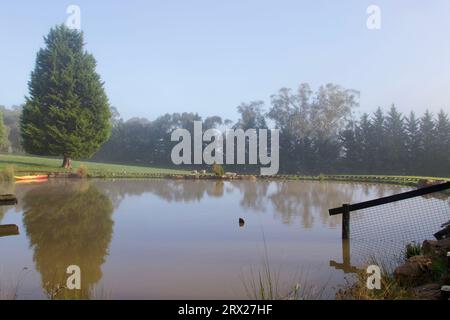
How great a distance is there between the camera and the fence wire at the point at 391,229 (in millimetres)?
7289

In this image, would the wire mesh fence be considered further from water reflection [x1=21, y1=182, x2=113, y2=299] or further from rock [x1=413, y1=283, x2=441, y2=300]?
water reflection [x1=21, y1=182, x2=113, y2=299]

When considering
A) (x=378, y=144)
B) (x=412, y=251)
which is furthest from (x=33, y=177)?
(x=378, y=144)

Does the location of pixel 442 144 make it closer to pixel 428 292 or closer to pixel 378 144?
pixel 378 144

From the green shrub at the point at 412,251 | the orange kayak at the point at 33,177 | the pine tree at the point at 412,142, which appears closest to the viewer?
the green shrub at the point at 412,251

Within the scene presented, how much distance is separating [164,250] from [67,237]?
97.2 inches

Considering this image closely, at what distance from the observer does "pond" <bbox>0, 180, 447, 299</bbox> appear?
5.45m

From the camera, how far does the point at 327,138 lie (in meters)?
46.3

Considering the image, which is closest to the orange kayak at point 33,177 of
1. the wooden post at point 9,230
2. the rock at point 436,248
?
the wooden post at point 9,230

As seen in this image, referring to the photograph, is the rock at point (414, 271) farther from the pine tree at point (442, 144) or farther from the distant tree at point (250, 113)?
the distant tree at point (250, 113)

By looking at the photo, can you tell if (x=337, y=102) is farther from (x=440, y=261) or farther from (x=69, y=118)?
(x=440, y=261)

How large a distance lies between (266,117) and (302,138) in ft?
28.8

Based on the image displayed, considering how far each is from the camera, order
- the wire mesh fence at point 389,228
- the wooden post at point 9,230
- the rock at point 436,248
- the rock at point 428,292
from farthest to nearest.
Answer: the wooden post at point 9,230, the wire mesh fence at point 389,228, the rock at point 436,248, the rock at point 428,292

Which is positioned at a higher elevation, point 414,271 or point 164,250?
point 414,271

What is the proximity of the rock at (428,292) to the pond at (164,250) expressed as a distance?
1.08 metres
